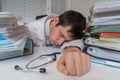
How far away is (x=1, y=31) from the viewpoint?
0.65m

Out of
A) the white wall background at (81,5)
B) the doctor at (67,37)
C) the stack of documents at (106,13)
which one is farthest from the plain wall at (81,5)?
the stack of documents at (106,13)

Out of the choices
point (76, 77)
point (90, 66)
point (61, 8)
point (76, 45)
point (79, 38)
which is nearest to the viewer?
point (76, 77)

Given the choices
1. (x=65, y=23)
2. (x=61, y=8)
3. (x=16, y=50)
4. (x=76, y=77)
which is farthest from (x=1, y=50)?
(x=61, y=8)

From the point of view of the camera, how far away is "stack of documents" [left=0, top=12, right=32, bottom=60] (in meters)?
0.65

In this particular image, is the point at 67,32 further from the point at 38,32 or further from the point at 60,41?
the point at 38,32

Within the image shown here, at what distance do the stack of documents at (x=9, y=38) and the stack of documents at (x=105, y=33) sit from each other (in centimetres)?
29

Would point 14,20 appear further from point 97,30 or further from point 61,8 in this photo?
point 61,8

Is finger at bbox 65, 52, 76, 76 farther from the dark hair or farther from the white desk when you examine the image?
the dark hair

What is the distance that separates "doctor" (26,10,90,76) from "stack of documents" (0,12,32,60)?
0.55ft

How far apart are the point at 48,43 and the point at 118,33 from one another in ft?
1.45

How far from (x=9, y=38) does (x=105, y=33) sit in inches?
14.3

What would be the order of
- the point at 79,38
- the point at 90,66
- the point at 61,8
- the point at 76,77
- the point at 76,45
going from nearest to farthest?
1. the point at 76,77
2. the point at 90,66
3. the point at 76,45
4. the point at 79,38
5. the point at 61,8

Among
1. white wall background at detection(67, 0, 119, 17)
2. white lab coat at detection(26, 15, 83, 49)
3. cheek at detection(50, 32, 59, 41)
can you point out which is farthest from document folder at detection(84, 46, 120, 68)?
white wall background at detection(67, 0, 119, 17)

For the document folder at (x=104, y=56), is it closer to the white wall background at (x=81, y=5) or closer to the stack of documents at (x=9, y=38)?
the stack of documents at (x=9, y=38)
